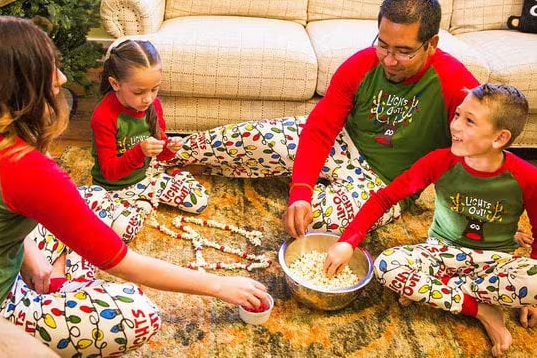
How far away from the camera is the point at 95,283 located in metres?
1.51

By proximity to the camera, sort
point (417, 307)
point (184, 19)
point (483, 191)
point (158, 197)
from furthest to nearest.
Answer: point (184, 19) < point (158, 197) < point (417, 307) < point (483, 191)

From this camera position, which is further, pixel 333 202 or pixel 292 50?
pixel 292 50

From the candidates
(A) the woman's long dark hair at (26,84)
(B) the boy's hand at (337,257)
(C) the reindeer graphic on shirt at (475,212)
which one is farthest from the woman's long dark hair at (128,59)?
(C) the reindeer graphic on shirt at (475,212)

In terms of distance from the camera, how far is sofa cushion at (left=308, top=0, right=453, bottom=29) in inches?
120

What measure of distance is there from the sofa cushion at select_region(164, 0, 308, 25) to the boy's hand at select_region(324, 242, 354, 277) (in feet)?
5.23

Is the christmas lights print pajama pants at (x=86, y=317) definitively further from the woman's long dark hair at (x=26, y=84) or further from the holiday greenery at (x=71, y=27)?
the holiday greenery at (x=71, y=27)

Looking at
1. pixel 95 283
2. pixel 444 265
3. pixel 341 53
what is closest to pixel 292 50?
pixel 341 53

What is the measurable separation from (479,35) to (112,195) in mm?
2029

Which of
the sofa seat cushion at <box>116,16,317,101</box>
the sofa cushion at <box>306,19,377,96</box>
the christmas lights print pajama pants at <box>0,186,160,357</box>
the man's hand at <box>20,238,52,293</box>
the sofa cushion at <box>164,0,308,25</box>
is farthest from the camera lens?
the sofa cushion at <box>164,0,308,25</box>

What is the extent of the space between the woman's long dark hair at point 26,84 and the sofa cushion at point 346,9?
212 cm

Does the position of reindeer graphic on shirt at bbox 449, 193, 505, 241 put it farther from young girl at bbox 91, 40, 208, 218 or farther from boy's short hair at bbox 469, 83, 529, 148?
young girl at bbox 91, 40, 208, 218

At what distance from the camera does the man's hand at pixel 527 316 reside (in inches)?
73.2

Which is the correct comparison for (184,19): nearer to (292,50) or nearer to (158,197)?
(292,50)

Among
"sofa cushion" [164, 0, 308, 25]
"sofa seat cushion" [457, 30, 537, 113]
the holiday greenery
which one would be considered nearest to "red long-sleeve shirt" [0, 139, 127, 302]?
the holiday greenery
